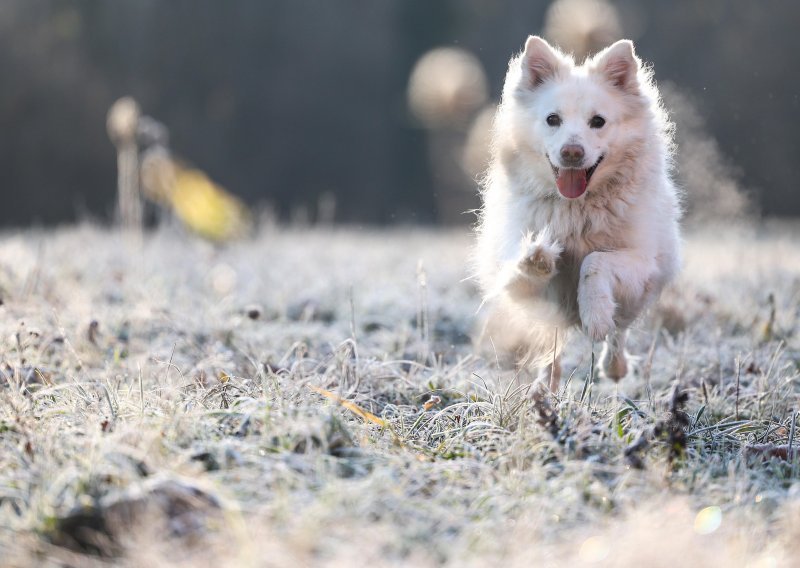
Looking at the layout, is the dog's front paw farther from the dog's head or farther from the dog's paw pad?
the dog's head

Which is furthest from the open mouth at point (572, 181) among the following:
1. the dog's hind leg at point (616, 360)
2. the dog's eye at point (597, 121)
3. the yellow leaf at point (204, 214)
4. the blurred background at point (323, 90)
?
the blurred background at point (323, 90)

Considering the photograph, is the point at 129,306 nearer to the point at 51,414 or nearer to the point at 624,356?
the point at 51,414

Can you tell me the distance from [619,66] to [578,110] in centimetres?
37

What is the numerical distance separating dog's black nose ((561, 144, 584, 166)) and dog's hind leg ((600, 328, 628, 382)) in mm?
960

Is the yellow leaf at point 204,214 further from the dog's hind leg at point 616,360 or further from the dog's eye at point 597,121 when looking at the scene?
the dog's eye at point 597,121

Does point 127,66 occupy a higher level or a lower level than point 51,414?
higher

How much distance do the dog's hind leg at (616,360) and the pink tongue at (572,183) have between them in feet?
2.64

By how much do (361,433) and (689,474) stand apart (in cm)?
106

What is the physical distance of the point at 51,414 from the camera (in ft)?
10.2

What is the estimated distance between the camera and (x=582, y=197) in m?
3.92

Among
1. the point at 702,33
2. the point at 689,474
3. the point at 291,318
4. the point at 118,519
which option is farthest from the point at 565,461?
the point at 702,33

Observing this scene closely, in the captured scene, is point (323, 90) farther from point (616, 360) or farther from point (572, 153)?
point (572, 153)

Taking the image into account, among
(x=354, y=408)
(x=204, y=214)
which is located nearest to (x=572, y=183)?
(x=354, y=408)

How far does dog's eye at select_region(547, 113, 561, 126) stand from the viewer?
390cm
